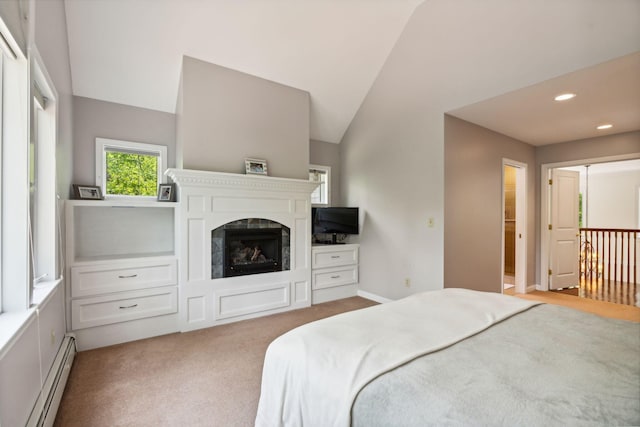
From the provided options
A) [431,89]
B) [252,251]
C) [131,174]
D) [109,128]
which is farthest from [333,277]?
[109,128]

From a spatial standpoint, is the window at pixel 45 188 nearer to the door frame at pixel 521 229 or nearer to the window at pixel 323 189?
the window at pixel 323 189

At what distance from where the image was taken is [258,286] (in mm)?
3600

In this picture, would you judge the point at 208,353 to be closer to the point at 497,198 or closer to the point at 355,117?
the point at 355,117

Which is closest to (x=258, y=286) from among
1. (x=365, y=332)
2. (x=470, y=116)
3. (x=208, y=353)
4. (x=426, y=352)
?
(x=208, y=353)

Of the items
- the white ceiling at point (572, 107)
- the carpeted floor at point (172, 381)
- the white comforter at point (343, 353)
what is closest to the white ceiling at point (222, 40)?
the white ceiling at point (572, 107)

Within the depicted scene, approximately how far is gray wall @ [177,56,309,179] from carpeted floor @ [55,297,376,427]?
5.94 ft

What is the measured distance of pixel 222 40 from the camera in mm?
3223

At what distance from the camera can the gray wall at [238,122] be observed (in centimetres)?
329

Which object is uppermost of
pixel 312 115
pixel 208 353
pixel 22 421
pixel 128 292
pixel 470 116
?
pixel 312 115

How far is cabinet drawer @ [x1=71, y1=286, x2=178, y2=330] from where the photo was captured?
8.97ft

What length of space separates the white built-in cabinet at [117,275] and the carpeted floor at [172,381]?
0.60ft

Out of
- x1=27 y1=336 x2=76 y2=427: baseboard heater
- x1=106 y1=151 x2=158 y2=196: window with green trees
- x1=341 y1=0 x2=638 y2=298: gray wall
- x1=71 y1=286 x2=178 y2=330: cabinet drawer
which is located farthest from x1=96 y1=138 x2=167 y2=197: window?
x1=341 y1=0 x2=638 y2=298: gray wall

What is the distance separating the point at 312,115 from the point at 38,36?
306 cm

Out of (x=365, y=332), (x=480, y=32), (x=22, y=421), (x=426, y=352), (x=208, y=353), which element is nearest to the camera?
(x=426, y=352)
